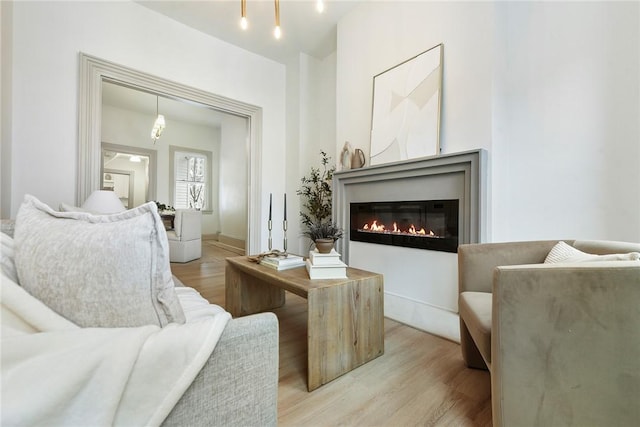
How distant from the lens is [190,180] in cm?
614

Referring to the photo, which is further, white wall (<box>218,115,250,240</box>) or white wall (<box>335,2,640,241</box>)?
white wall (<box>218,115,250,240</box>)

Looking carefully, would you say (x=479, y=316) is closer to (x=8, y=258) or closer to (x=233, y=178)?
(x=8, y=258)

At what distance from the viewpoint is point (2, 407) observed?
1.33 feet

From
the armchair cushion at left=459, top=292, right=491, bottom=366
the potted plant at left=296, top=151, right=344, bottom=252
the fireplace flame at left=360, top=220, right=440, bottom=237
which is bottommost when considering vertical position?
the armchair cushion at left=459, top=292, right=491, bottom=366

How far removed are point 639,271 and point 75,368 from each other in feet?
4.49

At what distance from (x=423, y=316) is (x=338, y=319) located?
966 mm

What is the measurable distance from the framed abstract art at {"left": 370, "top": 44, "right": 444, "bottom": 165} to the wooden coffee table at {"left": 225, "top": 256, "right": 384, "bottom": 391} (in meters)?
1.17

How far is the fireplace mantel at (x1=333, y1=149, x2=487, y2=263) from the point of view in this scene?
66.5 inches

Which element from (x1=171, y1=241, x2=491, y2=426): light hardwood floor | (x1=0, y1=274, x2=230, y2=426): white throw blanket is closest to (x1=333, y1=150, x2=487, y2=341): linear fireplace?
(x1=171, y1=241, x2=491, y2=426): light hardwood floor

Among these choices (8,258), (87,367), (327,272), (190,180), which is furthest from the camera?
(190,180)

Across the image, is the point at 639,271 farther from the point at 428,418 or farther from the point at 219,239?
the point at 219,239

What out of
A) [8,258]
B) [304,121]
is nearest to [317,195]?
[304,121]

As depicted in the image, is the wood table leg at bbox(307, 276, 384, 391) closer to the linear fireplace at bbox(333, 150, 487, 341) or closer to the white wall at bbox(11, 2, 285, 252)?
the linear fireplace at bbox(333, 150, 487, 341)

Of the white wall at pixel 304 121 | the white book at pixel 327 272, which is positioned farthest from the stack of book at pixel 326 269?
the white wall at pixel 304 121
